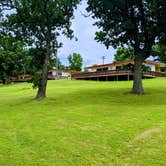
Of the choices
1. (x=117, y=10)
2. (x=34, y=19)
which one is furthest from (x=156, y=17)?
(x=34, y=19)

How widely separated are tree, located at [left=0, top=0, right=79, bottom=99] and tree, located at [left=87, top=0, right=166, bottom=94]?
254 cm

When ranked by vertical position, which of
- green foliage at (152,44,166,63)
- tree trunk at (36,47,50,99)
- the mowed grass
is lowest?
the mowed grass

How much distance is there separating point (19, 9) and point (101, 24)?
20.1ft

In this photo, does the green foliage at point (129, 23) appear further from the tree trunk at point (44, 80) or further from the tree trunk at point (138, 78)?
the tree trunk at point (44, 80)

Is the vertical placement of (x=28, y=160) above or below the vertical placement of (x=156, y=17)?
below

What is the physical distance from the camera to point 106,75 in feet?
174

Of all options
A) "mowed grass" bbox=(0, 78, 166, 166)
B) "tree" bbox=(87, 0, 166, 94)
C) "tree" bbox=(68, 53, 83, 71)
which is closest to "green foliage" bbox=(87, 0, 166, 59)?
"tree" bbox=(87, 0, 166, 94)

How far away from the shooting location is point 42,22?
23734 millimetres

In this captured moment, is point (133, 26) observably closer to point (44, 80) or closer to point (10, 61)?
point (44, 80)

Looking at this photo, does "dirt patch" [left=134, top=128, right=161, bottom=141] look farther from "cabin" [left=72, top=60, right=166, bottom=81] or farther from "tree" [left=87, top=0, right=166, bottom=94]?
"cabin" [left=72, top=60, right=166, bottom=81]

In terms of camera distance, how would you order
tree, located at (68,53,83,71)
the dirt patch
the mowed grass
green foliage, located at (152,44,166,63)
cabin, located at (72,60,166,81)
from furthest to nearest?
tree, located at (68,53,83,71)
cabin, located at (72,60,166,81)
green foliage, located at (152,44,166,63)
the dirt patch
the mowed grass

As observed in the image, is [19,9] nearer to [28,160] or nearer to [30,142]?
[30,142]

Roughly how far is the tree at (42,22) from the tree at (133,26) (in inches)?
100

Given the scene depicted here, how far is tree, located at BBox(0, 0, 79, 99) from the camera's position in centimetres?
2353
